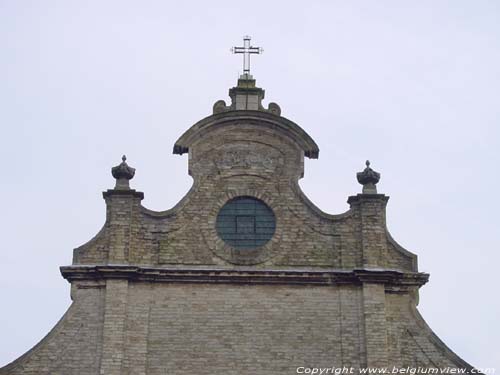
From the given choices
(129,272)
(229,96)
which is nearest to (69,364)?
(129,272)

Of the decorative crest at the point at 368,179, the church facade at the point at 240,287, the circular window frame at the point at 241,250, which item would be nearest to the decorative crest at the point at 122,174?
the church facade at the point at 240,287

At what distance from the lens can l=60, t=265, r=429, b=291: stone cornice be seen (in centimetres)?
2136

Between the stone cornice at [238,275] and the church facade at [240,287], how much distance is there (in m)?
0.02

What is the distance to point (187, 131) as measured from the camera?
910 inches

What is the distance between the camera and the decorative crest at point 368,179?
74.3ft

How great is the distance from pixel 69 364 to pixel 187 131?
5.84 meters

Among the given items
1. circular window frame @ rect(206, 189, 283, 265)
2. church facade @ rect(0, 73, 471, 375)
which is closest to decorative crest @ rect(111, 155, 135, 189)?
church facade @ rect(0, 73, 471, 375)

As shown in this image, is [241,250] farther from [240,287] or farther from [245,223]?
[240,287]

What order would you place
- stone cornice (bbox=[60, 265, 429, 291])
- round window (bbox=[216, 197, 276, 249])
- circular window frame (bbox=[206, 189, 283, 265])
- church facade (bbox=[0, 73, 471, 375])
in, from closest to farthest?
church facade (bbox=[0, 73, 471, 375]), stone cornice (bbox=[60, 265, 429, 291]), circular window frame (bbox=[206, 189, 283, 265]), round window (bbox=[216, 197, 276, 249])

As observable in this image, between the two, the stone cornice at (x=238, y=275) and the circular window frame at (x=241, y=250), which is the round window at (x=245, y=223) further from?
the stone cornice at (x=238, y=275)

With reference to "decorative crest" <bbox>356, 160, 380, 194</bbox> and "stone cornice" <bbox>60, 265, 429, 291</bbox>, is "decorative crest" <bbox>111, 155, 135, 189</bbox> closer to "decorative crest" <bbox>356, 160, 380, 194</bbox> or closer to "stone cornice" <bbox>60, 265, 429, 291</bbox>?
"stone cornice" <bbox>60, 265, 429, 291</bbox>

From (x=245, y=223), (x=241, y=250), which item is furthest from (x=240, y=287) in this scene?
(x=245, y=223)

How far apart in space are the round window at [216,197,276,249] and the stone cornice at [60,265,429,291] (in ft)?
2.85

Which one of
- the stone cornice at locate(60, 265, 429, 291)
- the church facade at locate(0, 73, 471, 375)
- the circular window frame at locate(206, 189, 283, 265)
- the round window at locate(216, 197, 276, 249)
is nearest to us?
the church facade at locate(0, 73, 471, 375)
